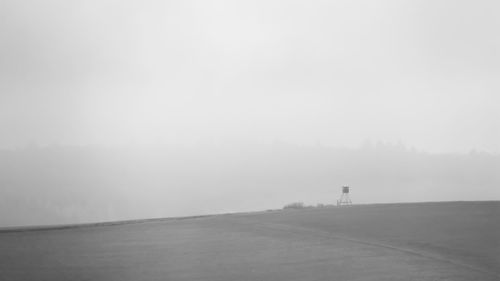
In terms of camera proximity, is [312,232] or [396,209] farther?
[396,209]

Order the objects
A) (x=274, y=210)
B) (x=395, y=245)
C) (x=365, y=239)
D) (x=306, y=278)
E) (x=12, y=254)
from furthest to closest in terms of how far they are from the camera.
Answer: (x=274, y=210) → (x=365, y=239) → (x=395, y=245) → (x=12, y=254) → (x=306, y=278)

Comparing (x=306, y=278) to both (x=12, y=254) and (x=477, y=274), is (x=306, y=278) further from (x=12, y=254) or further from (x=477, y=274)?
(x=12, y=254)

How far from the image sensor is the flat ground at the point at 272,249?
959 cm

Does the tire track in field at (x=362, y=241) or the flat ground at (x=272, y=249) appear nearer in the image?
the flat ground at (x=272, y=249)

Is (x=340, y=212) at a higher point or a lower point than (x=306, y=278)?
higher

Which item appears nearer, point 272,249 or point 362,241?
point 272,249

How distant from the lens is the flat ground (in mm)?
9594

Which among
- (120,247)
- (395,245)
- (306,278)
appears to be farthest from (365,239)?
(120,247)

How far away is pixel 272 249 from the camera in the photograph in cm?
1227

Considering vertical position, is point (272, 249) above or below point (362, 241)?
below

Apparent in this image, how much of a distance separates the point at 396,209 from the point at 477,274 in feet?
36.3

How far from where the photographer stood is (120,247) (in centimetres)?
1273

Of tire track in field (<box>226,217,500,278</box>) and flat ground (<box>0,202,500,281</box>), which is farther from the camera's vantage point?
tire track in field (<box>226,217,500,278</box>)

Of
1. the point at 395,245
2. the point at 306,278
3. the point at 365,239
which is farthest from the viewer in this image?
the point at 365,239
